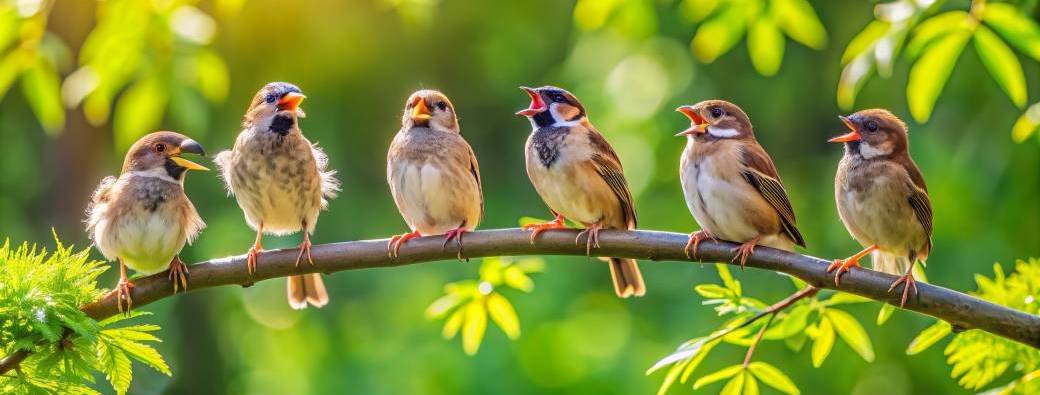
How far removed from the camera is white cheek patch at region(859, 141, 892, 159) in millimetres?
4125

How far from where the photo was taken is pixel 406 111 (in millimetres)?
5074

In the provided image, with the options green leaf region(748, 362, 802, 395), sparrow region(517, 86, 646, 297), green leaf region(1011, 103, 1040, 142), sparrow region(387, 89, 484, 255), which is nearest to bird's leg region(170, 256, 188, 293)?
sparrow region(387, 89, 484, 255)

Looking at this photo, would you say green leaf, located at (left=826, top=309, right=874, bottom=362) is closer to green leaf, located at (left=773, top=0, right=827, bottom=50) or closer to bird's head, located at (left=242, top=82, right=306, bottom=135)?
green leaf, located at (left=773, top=0, right=827, bottom=50)

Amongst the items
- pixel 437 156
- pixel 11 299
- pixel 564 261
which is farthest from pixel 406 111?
pixel 564 261

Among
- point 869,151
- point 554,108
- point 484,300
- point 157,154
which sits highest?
point 157,154

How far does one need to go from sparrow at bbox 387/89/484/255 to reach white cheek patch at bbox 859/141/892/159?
1.49 m

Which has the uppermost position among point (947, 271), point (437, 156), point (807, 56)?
point (437, 156)

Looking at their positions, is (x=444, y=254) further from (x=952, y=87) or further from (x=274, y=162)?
(x=952, y=87)

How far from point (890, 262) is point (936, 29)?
3.35 feet

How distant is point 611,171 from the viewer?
15.5ft

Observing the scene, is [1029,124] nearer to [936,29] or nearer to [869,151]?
[869,151]

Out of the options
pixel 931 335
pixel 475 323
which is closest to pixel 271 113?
pixel 475 323

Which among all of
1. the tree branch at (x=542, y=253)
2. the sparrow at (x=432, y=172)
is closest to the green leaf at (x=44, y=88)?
the sparrow at (x=432, y=172)

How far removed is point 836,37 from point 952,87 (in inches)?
53.5
